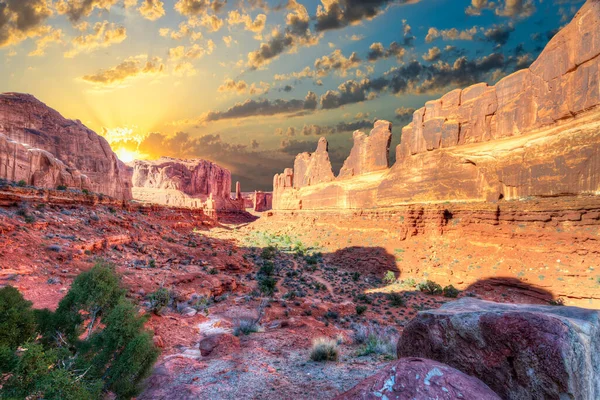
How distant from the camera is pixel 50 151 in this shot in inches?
1314

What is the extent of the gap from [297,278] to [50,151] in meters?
37.8

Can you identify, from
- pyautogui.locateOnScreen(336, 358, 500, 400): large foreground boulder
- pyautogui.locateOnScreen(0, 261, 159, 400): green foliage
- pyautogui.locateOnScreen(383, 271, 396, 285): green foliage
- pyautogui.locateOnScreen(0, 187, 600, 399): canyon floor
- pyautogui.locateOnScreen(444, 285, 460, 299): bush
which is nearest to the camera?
pyautogui.locateOnScreen(336, 358, 500, 400): large foreground boulder

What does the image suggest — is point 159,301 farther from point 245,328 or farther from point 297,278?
point 297,278

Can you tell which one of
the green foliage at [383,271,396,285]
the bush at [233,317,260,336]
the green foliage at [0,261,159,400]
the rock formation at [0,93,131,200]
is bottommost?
the green foliage at [383,271,396,285]

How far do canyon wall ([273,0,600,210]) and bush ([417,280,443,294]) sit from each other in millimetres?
9959

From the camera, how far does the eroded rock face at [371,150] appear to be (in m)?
37.6

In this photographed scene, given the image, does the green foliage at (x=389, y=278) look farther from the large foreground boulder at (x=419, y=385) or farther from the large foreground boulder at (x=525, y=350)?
the large foreground boulder at (x=419, y=385)

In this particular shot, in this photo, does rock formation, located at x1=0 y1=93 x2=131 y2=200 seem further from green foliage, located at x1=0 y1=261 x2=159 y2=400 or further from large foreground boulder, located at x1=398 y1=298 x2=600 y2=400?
large foreground boulder, located at x1=398 y1=298 x2=600 y2=400

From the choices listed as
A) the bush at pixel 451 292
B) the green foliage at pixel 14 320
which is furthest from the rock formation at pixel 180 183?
the green foliage at pixel 14 320

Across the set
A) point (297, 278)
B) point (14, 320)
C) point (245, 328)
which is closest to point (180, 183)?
point (297, 278)

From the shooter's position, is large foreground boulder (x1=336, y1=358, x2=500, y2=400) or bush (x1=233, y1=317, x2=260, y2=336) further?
bush (x1=233, y1=317, x2=260, y2=336)

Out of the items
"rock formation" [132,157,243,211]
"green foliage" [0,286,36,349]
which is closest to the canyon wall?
"green foliage" [0,286,36,349]

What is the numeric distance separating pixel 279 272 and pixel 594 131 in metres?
22.0

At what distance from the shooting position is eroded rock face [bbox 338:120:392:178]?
3762cm
